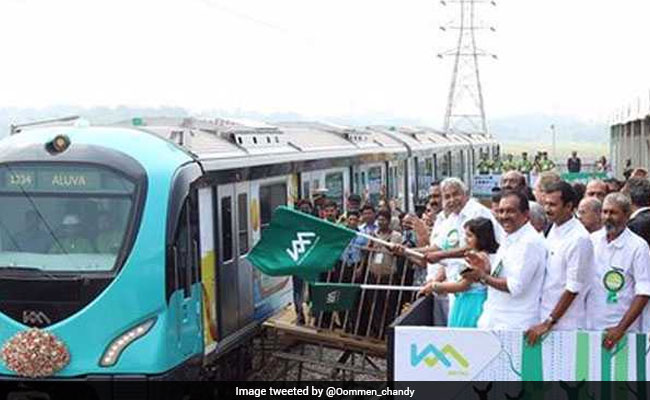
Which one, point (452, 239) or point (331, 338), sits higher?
point (452, 239)

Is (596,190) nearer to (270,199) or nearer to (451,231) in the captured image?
(451,231)

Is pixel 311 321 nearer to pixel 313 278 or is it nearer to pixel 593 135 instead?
pixel 313 278

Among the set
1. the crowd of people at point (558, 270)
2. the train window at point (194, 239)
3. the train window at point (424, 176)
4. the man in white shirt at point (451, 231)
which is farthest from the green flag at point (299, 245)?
the train window at point (424, 176)

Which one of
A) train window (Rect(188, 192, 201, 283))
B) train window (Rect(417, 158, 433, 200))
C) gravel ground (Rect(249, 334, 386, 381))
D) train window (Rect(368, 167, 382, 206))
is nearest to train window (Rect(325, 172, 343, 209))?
train window (Rect(368, 167, 382, 206))

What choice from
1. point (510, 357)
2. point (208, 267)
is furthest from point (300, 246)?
point (510, 357)

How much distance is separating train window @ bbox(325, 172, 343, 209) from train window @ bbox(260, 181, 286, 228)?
2.56 metres

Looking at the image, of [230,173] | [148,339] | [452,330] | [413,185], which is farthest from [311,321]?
[413,185]

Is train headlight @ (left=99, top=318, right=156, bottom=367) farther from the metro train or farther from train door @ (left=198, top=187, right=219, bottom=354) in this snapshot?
train door @ (left=198, top=187, right=219, bottom=354)

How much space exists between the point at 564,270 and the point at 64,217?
404 centimetres

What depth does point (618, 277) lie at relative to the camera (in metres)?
6.18

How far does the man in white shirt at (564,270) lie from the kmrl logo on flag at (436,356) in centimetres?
44

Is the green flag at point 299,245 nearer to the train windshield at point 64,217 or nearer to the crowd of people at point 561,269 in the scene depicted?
the train windshield at point 64,217

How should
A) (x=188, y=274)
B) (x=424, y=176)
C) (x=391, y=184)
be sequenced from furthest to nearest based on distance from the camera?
(x=424, y=176) < (x=391, y=184) < (x=188, y=274)

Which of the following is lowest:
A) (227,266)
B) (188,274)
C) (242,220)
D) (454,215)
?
(227,266)
